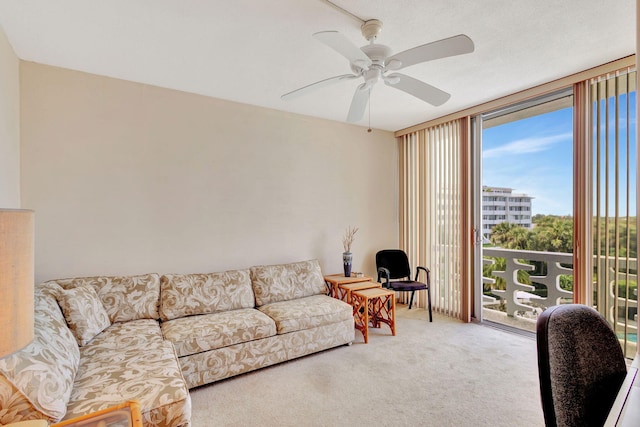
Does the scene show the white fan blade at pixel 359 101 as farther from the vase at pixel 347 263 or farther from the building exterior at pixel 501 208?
the building exterior at pixel 501 208

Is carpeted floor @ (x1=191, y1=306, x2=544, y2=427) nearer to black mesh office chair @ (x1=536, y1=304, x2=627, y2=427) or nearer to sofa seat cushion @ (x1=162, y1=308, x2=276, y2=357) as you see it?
sofa seat cushion @ (x1=162, y1=308, x2=276, y2=357)

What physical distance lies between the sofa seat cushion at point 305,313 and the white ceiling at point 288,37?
2201 mm

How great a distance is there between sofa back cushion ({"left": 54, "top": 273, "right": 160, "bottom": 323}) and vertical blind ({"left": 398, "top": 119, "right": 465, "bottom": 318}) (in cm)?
339

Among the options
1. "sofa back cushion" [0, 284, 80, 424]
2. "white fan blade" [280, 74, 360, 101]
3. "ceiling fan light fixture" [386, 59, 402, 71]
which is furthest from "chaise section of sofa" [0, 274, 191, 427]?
"ceiling fan light fixture" [386, 59, 402, 71]

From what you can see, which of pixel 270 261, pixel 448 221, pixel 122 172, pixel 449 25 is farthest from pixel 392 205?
pixel 122 172

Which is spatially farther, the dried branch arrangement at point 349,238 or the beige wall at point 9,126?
Result: the dried branch arrangement at point 349,238

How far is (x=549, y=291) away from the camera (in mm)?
3529

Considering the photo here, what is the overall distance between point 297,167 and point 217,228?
1.24 meters

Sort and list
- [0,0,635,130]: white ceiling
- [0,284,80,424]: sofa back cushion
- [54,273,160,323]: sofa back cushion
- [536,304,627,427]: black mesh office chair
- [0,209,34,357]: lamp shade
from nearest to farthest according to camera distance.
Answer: [0,209,34,357]: lamp shade → [536,304,627,427]: black mesh office chair → [0,284,80,424]: sofa back cushion → [0,0,635,130]: white ceiling → [54,273,160,323]: sofa back cushion

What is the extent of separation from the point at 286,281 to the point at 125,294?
59.6 inches

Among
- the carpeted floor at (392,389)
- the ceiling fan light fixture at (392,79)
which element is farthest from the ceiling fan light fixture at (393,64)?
the carpeted floor at (392,389)

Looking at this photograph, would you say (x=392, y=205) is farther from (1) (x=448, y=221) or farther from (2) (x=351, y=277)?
(2) (x=351, y=277)

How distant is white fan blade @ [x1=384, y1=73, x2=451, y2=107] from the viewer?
6.86ft

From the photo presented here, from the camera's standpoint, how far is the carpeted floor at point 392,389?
1.98 meters
